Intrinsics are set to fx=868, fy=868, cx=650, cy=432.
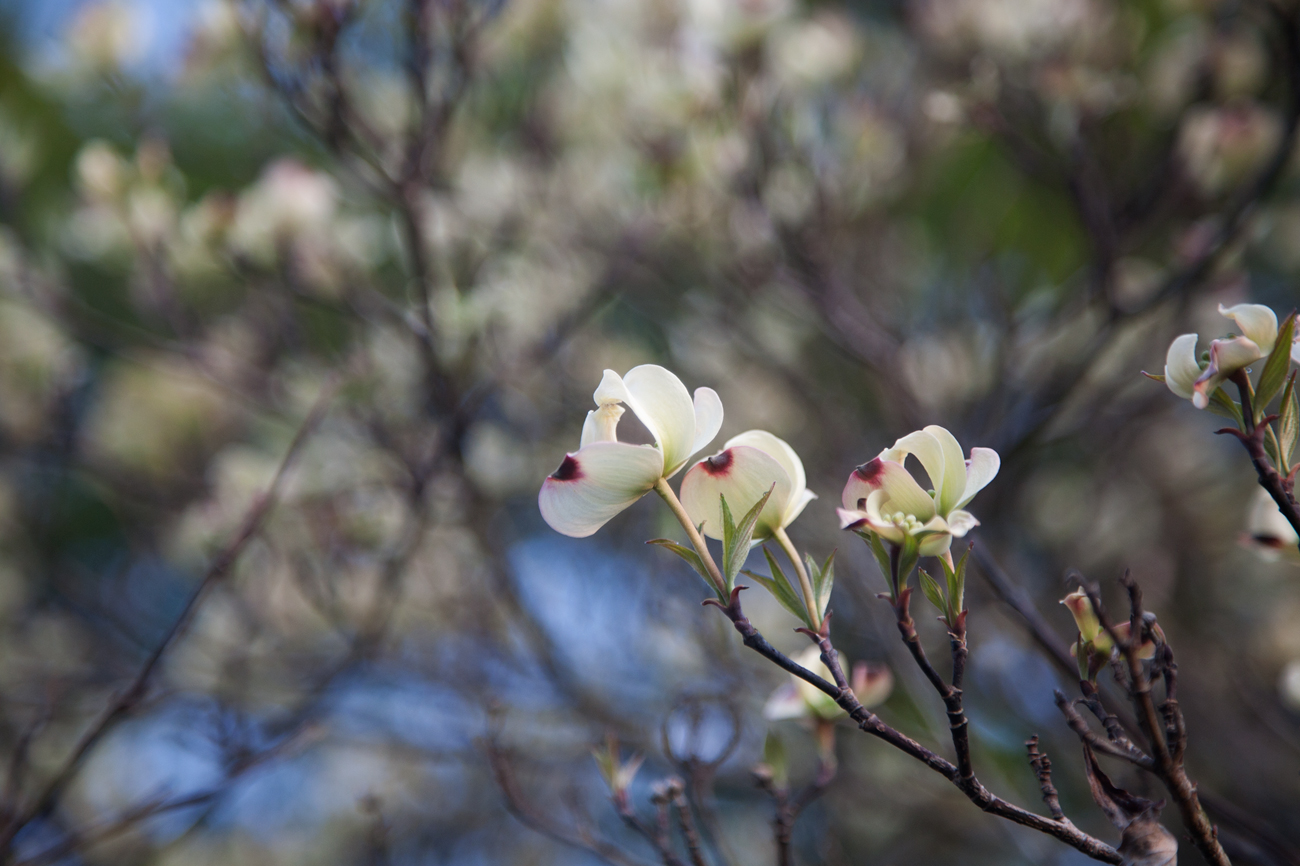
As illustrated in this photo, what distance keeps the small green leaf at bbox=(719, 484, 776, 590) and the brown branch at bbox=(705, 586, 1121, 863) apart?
0.09 feet

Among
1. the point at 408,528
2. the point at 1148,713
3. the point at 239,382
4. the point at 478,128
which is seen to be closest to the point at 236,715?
the point at 408,528

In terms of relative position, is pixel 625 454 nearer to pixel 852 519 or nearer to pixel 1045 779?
pixel 852 519

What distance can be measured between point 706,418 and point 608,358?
1858mm

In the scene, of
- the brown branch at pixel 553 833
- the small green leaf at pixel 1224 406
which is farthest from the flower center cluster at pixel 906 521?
the brown branch at pixel 553 833

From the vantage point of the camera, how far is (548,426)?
7.81 ft

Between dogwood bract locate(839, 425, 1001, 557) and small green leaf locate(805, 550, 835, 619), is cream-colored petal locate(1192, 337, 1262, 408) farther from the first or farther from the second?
small green leaf locate(805, 550, 835, 619)

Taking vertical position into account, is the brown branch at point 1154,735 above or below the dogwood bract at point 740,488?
below

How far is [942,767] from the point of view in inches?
19.9

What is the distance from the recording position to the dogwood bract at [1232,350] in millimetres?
517

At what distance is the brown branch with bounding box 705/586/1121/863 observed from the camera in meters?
0.49

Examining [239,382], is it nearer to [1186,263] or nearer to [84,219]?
[84,219]

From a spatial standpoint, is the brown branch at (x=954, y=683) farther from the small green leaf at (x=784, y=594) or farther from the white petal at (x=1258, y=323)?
the white petal at (x=1258, y=323)

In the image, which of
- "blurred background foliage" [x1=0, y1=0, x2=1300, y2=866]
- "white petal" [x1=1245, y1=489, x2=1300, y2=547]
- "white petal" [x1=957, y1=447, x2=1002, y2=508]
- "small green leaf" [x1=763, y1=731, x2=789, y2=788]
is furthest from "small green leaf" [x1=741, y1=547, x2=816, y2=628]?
"blurred background foliage" [x1=0, y1=0, x2=1300, y2=866]

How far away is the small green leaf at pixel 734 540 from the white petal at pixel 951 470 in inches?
4.2
